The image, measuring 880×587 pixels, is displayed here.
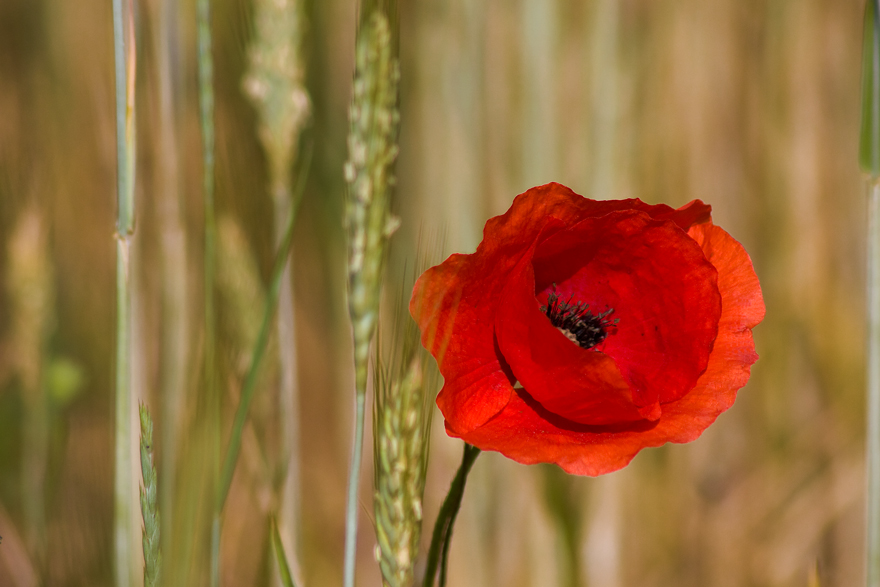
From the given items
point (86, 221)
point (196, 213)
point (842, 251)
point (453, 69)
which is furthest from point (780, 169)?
point (86, 221)

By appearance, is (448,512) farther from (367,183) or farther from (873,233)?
(873,233)

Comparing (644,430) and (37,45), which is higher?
(37,45)

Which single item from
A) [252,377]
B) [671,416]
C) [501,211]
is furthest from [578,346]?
[501,211]

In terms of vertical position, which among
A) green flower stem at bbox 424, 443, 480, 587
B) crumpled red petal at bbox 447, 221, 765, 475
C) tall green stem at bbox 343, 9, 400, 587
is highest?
tall green stem at bbox 343, 9, 400, 587

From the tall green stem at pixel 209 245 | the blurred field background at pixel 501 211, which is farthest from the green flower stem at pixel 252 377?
the blurred field background at pixel 501 211

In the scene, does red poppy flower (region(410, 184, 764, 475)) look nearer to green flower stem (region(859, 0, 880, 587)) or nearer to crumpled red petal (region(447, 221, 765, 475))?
crumpled red petal (region(447, 221, 765, 475))

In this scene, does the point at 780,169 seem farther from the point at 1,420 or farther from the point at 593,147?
the point at 1,420

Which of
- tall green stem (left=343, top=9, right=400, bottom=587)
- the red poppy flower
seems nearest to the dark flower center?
the red poppy flower
